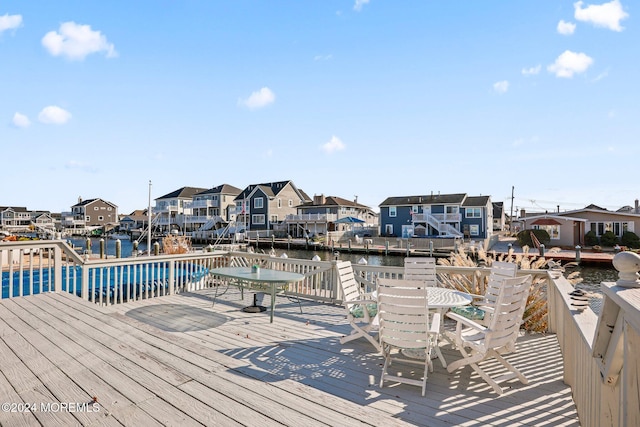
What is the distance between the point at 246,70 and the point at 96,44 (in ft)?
14.9

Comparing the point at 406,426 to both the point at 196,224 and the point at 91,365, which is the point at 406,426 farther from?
the point at 196,224

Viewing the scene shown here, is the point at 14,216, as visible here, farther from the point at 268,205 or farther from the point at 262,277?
the point at 262,277

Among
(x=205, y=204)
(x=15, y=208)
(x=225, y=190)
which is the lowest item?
(x=205, y=204)

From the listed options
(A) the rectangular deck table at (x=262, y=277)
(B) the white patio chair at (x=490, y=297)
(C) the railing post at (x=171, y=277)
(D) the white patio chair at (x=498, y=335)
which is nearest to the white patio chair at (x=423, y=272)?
(B) the white patio chair at (x=490, y=297)

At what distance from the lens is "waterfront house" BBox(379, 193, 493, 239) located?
34.4 metres

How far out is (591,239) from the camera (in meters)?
26.9

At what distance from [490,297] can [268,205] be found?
134 ft

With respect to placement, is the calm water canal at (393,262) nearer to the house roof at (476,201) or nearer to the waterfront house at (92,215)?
the house roof at (476,201)

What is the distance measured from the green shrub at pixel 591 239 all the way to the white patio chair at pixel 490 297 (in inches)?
1121

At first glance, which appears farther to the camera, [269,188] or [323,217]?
[269,188]

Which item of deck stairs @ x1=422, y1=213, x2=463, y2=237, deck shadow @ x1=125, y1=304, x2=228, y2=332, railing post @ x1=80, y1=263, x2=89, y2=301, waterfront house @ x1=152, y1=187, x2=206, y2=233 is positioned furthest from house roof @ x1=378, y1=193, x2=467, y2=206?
railing post @ x1=80, y1=263, x2=89, y2=301

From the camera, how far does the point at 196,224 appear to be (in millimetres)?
50812

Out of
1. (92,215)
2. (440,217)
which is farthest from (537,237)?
(92,215)

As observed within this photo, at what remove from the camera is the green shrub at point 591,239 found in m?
26.7
